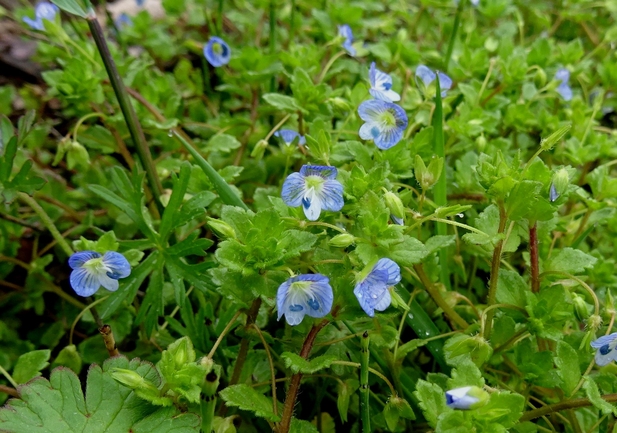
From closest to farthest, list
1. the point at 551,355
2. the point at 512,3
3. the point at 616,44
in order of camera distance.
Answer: the point at 551,355
the point at 616,44
the point at 512,3

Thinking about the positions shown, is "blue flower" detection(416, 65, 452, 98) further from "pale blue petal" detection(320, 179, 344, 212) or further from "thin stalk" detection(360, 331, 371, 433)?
"thin stalk" detection(360, 331, 371, 433)

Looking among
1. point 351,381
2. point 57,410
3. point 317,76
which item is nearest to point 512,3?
point 317,76

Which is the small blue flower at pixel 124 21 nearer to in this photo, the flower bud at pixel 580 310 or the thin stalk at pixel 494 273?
the thin stalk at pixel 494 273

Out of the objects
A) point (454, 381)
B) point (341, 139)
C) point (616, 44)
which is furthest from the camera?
point (616, 44)

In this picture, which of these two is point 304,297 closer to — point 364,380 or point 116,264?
point 364,380

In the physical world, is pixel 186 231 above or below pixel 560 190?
below

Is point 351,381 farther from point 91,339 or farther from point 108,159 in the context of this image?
point 108,159
